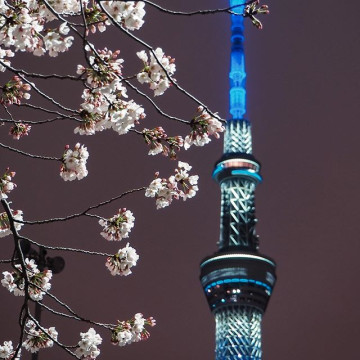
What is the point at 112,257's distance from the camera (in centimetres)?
761

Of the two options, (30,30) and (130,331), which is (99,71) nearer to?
(30,30)

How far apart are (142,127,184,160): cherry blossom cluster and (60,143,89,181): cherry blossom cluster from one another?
53 cm

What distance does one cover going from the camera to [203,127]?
7.23m

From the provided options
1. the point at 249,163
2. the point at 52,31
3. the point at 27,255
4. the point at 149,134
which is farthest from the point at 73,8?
the point at 249,163

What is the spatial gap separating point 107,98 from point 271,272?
85.4 m

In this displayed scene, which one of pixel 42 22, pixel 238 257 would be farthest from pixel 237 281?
pixel 42 22

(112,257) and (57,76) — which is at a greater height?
(57,76)

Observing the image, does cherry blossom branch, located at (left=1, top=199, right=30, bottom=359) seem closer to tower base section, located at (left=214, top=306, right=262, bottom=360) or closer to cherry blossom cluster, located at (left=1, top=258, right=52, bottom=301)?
cherry blossom cluster, located at (left=1, top=258, right=52, bottom=301)

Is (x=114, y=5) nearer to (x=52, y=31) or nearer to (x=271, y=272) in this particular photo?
(x=52, y=31)

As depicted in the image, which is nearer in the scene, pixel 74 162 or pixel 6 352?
pixel 74 162

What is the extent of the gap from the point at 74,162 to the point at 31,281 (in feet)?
3.31

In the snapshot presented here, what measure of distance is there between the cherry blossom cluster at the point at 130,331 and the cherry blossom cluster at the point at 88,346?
31cm

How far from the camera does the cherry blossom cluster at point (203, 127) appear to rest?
7.17 meters

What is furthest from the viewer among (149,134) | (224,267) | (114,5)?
(224,267)
